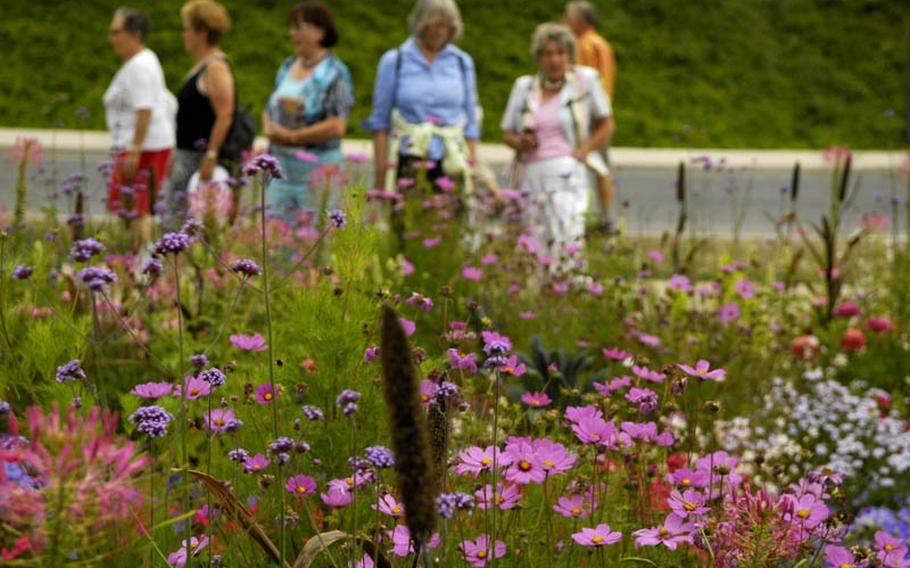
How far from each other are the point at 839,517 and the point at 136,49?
241 inches

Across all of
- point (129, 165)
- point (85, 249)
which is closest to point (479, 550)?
point (85, 249)

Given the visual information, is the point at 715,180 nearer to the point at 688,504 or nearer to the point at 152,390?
the point at 688,504

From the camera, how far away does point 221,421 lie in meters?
1.99

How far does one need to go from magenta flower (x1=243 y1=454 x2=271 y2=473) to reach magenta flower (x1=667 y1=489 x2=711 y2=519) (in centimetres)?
73

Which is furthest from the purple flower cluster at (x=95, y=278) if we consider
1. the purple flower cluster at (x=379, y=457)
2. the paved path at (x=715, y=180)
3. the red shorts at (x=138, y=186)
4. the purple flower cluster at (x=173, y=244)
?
the paved path at (x=715, y=180)

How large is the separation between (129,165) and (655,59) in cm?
2229

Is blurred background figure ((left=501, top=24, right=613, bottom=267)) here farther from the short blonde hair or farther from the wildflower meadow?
the short blonde hair

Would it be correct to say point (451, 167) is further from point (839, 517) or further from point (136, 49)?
point (839, 517)

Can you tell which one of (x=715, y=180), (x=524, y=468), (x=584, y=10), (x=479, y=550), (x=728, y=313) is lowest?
(x=715, y=180)

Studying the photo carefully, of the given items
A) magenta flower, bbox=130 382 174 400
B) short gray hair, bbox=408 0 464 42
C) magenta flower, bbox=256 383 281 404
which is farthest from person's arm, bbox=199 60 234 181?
magenta flower, bbox=130 382 174 400

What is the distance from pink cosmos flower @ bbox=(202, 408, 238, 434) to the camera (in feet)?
6.14

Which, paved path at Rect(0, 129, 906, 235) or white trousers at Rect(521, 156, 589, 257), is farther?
paved path at Rect(0, 129, 906, 235)

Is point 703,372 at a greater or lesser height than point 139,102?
lesser

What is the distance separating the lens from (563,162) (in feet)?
22.8
